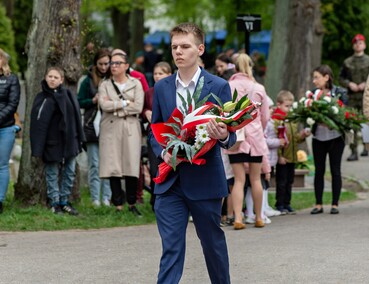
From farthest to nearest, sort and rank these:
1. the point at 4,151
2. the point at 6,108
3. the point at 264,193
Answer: the point at 264,193 → the point at 4,151 → the point at 6,108

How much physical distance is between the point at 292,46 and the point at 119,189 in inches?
368

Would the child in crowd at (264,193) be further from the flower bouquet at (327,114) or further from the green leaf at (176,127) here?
the green leaf at (176,127)

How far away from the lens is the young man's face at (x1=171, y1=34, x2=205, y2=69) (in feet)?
24.3

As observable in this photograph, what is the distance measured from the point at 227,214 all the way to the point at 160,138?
17.9 ft

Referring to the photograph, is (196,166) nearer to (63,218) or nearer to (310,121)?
(63,218)

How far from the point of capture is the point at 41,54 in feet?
42.8

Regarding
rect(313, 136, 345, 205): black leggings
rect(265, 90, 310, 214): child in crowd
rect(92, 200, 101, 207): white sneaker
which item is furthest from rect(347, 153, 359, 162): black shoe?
rect(92, 200, 101, 207): white sneaker

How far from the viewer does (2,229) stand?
38.5ft

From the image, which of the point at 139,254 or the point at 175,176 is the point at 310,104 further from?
the point at 175,176

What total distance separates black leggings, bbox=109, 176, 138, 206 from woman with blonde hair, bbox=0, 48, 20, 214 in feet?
4.35

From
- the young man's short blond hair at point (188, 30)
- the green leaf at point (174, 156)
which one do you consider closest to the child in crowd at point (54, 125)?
the young man's short blond hair at point (188, 30)

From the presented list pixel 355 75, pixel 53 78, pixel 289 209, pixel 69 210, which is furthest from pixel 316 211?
pixel 355 75

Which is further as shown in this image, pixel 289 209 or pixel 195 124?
pixel 289 209

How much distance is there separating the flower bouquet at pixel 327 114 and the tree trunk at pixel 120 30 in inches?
1090
